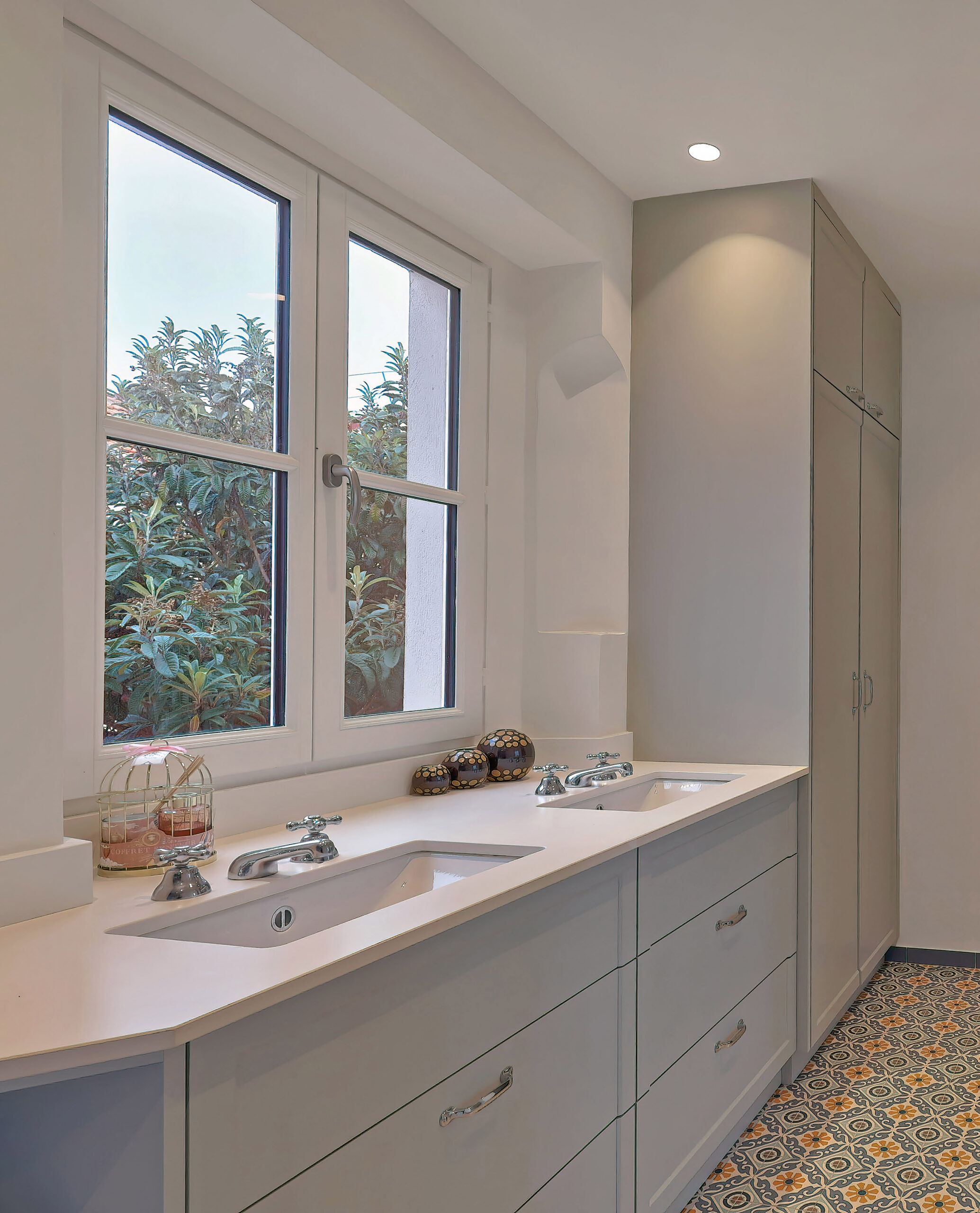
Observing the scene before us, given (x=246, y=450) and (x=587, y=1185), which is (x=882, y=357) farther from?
(x=587, y=1185)

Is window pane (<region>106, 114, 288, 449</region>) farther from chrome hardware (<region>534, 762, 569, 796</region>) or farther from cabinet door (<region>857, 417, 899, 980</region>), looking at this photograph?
cabinet door (<region>857, 417, 899, 980</region>)

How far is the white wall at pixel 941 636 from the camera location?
408cm

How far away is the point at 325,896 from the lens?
1754 mm

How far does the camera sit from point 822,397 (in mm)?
3137

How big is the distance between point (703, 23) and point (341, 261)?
2.92ft

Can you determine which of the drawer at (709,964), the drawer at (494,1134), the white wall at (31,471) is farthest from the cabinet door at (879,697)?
the white wall at (31,471)

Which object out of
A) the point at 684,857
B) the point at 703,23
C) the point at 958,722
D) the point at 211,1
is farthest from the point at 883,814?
the point at 211,1

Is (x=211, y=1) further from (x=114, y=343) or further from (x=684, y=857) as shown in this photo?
(x=684, y=857)

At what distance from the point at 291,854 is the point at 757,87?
78.5 inches

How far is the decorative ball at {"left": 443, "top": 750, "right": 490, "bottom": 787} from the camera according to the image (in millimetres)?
2609

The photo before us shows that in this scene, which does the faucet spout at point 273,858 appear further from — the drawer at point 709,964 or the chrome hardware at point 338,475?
the chrome hardware at point 338,475

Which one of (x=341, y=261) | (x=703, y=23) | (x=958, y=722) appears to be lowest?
(x=958, y=722)

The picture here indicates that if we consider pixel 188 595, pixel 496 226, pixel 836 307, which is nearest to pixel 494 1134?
pixel 188 595

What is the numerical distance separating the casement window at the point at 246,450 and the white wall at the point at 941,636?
214 cm
